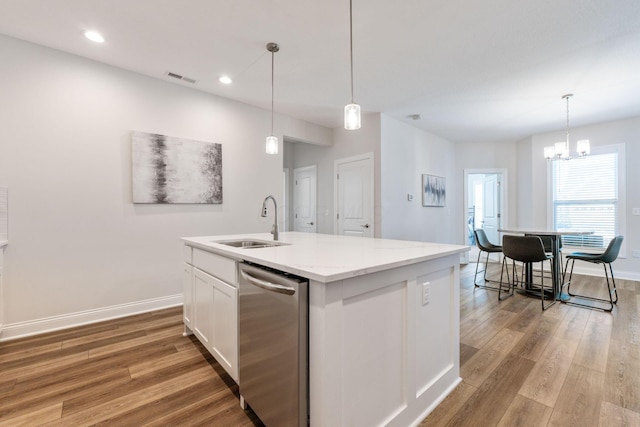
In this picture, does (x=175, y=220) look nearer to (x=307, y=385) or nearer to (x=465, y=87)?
(x=307, y=385)

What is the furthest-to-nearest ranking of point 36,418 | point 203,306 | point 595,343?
point 595,343, point 203,306, point 36,418

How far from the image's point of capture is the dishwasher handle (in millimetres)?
1222

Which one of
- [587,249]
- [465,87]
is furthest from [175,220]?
[587,249]

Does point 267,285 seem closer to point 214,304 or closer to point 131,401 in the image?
point 214,304

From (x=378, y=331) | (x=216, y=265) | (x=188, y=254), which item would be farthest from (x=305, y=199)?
(x=378, y=331)

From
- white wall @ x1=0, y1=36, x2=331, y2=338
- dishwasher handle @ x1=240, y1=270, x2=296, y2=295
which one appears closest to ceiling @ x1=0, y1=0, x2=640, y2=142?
white wall @ x1=0, y1=36, x2=331, y2=338

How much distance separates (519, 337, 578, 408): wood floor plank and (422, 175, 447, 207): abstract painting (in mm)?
3165

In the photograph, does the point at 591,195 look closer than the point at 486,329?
No

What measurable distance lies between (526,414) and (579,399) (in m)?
0.41

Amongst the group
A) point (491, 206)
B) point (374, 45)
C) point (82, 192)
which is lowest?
point (491, 206)

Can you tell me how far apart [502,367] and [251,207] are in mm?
3254

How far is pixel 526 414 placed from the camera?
62.6 inches

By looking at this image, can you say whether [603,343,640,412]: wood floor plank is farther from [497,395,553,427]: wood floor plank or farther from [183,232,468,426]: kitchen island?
[183,232,468,426]: kitchen island

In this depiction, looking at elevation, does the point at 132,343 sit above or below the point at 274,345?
below
